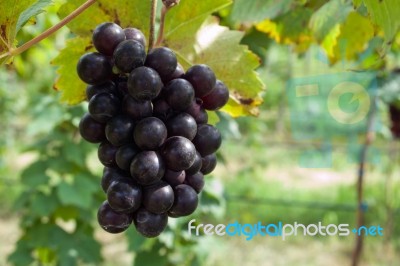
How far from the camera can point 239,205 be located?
166 inches

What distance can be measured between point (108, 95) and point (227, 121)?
1.17 m

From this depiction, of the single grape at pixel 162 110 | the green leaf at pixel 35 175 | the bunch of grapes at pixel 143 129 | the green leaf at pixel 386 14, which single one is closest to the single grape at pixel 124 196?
the bunch of grapes at pixel 143 129

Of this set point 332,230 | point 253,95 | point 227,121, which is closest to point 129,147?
point 253,95

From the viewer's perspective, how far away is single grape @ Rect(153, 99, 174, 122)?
0.69 meters

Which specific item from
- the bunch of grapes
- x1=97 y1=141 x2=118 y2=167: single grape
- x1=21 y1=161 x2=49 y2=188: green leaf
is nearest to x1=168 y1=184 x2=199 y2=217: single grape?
the bunch of grapes

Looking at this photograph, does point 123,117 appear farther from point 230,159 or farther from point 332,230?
point 230,159

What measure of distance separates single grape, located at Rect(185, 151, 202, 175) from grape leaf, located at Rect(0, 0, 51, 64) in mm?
316

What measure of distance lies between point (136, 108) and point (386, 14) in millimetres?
383

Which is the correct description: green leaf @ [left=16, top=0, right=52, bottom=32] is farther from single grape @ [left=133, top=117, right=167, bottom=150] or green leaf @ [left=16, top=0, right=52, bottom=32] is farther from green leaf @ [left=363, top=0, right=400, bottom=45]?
green leaf @ [left=363, top=0, right=400, bottom=45]

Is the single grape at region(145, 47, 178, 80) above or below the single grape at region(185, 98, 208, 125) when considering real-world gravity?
above

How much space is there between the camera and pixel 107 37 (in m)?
0.68

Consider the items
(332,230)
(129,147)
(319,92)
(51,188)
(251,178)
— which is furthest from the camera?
(319,92)

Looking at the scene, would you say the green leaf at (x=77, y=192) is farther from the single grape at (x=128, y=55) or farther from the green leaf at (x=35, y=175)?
the single grape at (x=128, y=55)

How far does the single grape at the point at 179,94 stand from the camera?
664 millimetres
